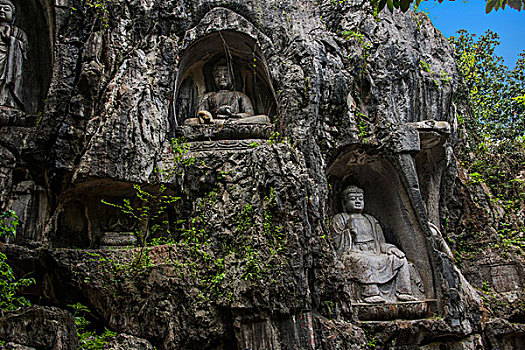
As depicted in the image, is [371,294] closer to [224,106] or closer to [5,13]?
[224,106]

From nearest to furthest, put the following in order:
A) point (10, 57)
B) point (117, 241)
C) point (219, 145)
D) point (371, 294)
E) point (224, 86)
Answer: point (117, 241), point (371, 294), point (219, 145), point (10, 57), point (224, 86)

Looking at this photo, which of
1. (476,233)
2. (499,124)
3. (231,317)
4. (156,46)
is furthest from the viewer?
(499,124)

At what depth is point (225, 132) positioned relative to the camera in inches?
307

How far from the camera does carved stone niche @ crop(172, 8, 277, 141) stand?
784cm

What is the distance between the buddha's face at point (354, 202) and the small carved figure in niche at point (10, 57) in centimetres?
588

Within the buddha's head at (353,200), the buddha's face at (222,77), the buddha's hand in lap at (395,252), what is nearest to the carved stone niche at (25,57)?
the buddha's face at (222,77)

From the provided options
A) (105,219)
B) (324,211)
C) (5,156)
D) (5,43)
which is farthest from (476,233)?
(5,43)

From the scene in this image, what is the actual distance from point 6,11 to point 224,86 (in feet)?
13.0

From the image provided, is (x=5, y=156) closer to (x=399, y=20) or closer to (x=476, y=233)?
(x=399, y=20)

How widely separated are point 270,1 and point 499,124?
6693 mm

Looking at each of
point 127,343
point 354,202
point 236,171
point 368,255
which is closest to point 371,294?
point 368,255

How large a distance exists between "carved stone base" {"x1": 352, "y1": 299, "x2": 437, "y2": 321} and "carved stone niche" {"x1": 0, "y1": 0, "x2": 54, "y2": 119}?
614cm

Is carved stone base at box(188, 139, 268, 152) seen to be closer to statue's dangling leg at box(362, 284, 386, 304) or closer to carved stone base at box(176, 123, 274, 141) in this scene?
carved stone base at box(176, 123, 274, 141)

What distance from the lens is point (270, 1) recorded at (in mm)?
8711
